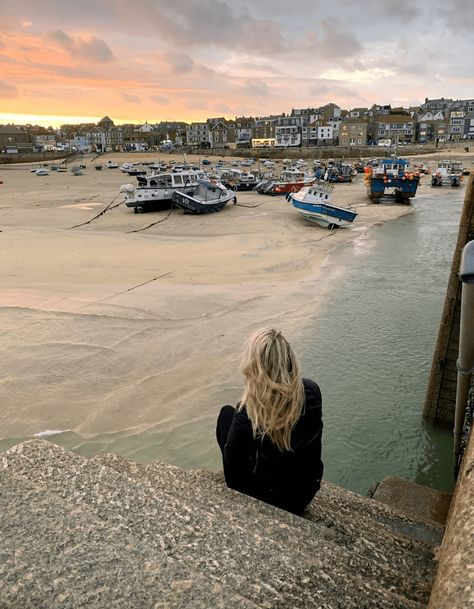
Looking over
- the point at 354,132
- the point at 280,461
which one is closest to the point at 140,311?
the point at 280,461

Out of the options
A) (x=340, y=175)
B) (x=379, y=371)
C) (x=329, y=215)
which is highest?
(x=340, y=175)

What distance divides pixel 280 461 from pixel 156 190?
2866 centimetres

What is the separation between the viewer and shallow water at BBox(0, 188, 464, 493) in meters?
6.34

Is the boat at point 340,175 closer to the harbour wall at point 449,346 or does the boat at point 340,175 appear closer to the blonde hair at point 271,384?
the harbour wall at point 449,346

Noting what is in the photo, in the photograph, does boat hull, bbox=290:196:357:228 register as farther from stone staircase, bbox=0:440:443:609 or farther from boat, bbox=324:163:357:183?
boat, bbox=324:163:357:183

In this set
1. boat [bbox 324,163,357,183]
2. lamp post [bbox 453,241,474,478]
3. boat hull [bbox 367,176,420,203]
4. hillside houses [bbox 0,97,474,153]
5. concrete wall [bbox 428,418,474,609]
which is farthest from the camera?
hillside houses [bbox 0,97,474,153]

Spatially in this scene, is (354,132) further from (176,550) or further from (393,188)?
(176,550)

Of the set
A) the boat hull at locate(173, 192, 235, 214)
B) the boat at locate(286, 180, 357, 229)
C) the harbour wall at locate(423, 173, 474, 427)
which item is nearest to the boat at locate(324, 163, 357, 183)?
the boat hull at locate(173, 192, 235, 214)

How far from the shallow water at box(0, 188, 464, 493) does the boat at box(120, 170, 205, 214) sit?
58.3 feet

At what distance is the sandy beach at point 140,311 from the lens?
7613 millimetres

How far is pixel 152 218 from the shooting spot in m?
28.4

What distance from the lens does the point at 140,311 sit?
11.3 metres

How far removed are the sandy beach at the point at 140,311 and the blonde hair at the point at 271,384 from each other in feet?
14.8

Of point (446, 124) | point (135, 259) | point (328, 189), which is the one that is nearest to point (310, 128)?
point (446, 124)
